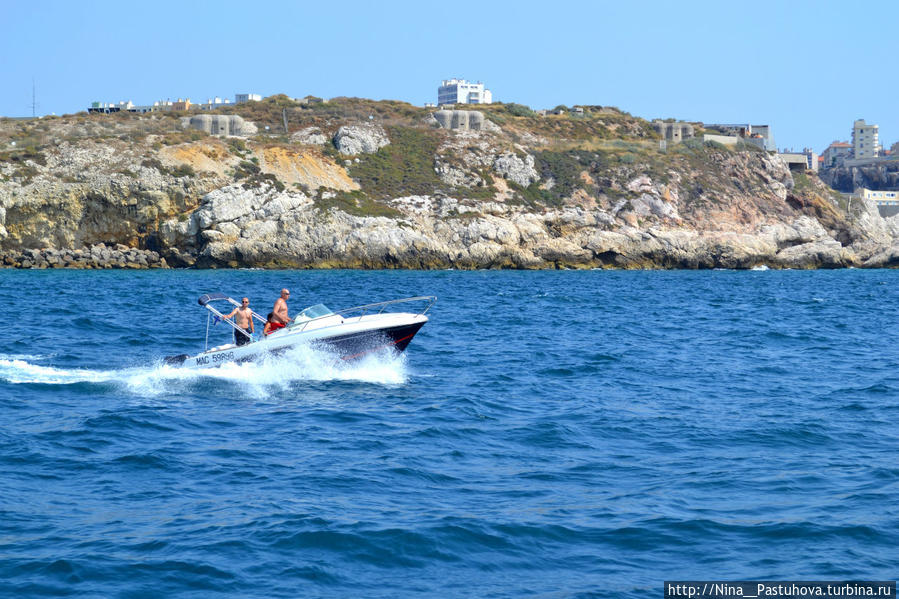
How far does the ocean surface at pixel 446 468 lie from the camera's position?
28.7 ft

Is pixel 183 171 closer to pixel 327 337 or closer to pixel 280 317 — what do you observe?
pixel 280 317

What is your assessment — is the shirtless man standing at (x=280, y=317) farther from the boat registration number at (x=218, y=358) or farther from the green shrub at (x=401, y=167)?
the green shrub at (x=401, y=167)

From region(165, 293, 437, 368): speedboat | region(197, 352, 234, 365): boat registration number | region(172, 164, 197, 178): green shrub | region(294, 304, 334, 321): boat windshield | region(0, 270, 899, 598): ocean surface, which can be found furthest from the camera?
region(172, 164, 197, 178): green shrub

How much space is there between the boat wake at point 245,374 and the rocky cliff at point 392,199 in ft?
169

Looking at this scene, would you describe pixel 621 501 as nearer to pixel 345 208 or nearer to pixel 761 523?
pixel 761 523

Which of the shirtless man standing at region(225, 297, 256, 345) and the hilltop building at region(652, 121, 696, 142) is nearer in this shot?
the shirtless man standing at region(225, 297, 256, 345)

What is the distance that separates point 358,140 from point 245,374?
237 ft

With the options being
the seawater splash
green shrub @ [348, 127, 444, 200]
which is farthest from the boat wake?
green shrub @ [348, 127, 444, 200]

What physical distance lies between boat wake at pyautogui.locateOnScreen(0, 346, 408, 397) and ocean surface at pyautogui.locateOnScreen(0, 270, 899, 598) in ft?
0.21

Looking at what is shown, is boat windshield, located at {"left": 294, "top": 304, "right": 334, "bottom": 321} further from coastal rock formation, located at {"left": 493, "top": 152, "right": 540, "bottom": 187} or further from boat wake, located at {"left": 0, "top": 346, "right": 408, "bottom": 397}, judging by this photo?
coastal rock formation, located at {"left": 493, "top": 152, "right": 540, "bottom": 187}

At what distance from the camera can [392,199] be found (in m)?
79.7

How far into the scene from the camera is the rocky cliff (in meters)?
71.2

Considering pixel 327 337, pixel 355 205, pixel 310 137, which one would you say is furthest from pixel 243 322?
pixel 310 137

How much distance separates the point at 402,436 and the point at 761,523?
5.90 m
